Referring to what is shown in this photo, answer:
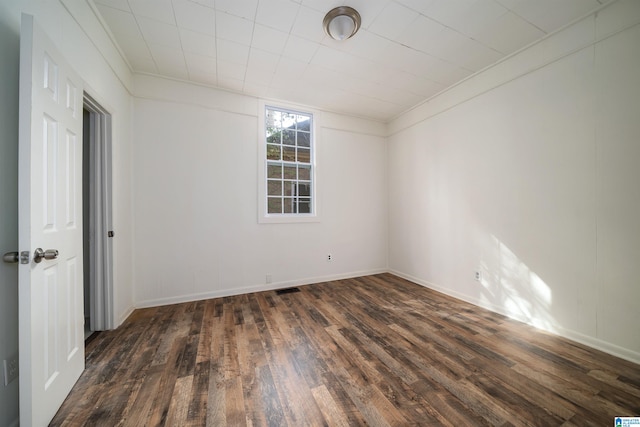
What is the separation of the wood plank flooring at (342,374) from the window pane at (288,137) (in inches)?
104

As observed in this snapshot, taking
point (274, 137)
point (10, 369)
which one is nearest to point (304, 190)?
point (274, 137)

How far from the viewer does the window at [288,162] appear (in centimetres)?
367

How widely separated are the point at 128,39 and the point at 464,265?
4.75 meters

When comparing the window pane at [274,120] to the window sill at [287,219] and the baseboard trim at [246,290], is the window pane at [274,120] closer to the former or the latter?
the window sill at [287,219]

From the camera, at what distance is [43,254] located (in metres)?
1.21

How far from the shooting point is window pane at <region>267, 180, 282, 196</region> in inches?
145

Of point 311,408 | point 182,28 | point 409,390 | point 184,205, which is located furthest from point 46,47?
point 409,390

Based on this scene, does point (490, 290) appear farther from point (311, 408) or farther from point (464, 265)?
point (311, 408)

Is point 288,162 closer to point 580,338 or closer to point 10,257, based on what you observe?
point 10,257

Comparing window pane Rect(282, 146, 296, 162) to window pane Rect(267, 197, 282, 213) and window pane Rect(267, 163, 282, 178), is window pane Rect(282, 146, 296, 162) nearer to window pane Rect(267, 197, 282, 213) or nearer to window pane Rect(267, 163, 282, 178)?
window pane Rect(267, 163, 282, 178)

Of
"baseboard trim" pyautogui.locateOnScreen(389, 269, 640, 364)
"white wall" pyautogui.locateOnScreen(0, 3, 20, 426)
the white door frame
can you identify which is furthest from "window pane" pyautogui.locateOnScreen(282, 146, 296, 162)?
"baseboard trim" pyautogui.locateOnScreen(389, 269, 640, 364)

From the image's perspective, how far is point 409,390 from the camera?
1.53 m

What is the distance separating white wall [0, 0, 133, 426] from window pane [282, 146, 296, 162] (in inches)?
79.5

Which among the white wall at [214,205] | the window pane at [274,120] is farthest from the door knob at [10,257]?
the window pane at [274,120]
